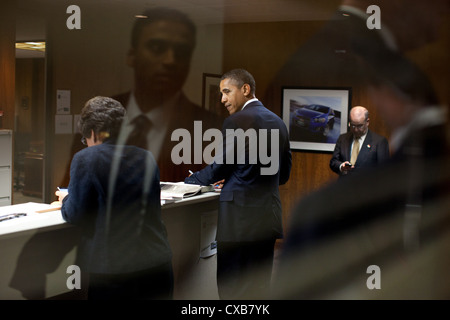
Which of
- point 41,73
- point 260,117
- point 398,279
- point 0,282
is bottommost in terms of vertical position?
point 0,282

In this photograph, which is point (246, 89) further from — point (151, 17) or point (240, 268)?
point (151, 17)

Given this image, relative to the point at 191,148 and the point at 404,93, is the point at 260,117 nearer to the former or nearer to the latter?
the point at 404,93

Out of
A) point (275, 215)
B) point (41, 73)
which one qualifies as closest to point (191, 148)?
point (275, 215)

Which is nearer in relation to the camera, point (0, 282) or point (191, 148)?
point (0, 282)

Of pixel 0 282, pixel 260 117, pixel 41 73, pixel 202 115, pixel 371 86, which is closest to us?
pixel 371 86

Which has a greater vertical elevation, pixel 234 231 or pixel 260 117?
pixel 260 117

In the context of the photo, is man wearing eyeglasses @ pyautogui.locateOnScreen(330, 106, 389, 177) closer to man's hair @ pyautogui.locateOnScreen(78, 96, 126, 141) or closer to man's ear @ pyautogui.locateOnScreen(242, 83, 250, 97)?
man's ear @ pyautogui.locateOnScreen(242, 83, 250, 97)

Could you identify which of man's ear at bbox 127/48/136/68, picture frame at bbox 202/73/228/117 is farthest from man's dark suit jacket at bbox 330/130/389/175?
man's ear at bbox 127/48/136/68

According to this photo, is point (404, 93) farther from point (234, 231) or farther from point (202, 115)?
point (202, 115)

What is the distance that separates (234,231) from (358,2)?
2.49m

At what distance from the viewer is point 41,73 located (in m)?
10.8

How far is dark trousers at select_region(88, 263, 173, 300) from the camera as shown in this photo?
222 centimetres

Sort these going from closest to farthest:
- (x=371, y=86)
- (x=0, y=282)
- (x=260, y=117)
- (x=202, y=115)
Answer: (x=371, y=86) < (x=0, y=282) < (x=260, y=117) < (x=202, y=115)

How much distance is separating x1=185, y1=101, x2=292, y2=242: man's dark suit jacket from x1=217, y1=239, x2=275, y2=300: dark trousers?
0.07 meters
